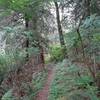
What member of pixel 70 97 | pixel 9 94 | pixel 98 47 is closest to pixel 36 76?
pixel 9 94

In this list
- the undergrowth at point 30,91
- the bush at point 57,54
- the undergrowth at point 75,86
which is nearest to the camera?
the undergrowth at point 75,86

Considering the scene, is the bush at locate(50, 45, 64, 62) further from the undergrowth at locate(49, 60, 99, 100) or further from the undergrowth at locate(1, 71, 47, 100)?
the undergrowth at locate(49, 60, 99, 100)

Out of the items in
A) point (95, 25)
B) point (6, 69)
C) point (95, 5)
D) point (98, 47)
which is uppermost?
point (95, 5)

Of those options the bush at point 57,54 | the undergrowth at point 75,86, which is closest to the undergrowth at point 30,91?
the undergrowth at point 75,86

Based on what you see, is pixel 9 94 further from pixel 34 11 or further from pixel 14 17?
pixel 14 17

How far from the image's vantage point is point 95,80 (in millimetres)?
7031

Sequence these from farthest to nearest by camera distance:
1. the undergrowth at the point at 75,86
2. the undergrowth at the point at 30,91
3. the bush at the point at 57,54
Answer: the bush at the point at 57,54 < the undergrowth at the point at 30,91 < the undergrowth at the point at 75,86

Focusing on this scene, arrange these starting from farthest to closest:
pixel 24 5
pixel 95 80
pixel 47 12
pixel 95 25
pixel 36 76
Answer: pixel 47 12 < pixel 24 5 < pixel 36 76 < pixel 95 80 < pixel 95 25

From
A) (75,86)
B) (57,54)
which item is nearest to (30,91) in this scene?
(75,86)

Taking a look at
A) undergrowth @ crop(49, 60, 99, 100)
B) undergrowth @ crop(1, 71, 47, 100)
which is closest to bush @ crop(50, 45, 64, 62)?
undergrowth @ crop(1, 71, 47, 100)

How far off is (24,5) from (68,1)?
3.27 metres

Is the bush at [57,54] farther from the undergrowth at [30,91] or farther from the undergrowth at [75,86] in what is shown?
the undergrowth at [75,86]

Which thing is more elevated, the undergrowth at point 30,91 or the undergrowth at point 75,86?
the undergrowth at point 75,86

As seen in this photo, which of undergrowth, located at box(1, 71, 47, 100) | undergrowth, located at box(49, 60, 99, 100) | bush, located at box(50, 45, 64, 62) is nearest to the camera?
undergrowth, located at box(49, 60, 99, 100)
